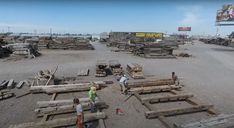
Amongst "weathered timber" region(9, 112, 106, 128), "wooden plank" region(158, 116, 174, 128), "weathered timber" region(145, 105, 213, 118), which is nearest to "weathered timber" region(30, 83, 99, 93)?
"weathered timber" region(9, 112, 106, 128)

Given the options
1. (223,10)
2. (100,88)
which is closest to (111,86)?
(100,88)

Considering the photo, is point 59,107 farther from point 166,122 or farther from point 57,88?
point 166,122

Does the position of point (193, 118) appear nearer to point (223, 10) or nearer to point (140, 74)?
point (140, 74)

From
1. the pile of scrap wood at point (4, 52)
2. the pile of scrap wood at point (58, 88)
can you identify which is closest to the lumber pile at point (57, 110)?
the pile of scrap wood at point (58, 88)

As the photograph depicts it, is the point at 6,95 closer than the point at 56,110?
No

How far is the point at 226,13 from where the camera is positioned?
49.2m

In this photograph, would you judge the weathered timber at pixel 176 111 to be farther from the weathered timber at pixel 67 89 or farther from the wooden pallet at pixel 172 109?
the weathered timber at pixel 67 89

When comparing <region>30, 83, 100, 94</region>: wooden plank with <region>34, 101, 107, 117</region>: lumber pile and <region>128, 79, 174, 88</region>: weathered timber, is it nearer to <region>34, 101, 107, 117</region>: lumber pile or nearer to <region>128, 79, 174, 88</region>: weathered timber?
<region>128, 79, 174, 88</region>: weathered timber

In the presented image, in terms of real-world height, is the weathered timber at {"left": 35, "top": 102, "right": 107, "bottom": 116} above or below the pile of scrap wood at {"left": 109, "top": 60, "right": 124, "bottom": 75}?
below

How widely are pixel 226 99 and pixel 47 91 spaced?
10274 mm

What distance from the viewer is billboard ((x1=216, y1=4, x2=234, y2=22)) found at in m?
48.2

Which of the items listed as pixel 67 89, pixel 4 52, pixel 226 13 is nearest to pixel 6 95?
pixel 67 89

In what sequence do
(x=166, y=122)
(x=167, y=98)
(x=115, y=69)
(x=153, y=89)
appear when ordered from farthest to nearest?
1. (x=115, y=69)
2. (x=153, y=89)
3. (x=167, y=98)
4. (x=166, y=122)

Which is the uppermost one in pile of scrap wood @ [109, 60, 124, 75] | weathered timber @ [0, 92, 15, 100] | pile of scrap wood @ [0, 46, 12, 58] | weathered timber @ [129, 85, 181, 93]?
pile of scrap wood @ [0, 46, 12, 58]
